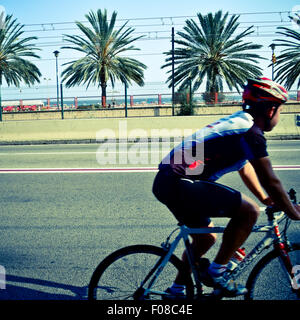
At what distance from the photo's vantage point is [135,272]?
2.64 meters

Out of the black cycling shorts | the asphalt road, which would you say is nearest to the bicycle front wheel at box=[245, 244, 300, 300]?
the black cycling shorts

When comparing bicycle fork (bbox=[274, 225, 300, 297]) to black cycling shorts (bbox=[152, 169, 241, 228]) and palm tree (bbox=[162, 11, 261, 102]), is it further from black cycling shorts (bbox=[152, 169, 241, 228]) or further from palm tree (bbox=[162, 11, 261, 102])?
palm tree (bbox=[162, 11, 261, 102])

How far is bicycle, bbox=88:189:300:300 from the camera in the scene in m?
2.54

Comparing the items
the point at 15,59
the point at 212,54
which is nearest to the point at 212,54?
the point at 212,54

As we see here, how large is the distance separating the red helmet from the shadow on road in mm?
2042

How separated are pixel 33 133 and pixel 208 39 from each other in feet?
67.2

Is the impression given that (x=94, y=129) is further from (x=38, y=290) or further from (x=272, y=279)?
(x=272, y=279)

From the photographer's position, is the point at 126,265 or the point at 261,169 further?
the point at 126,265

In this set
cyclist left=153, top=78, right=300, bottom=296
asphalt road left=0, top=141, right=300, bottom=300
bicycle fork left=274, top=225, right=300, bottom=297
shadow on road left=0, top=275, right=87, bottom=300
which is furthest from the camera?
Result: asphalt road left=0, top=141, right=300, bottom=300

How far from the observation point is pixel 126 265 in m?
2.63

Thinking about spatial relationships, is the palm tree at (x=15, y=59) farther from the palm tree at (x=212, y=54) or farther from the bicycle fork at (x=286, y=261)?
the bicycle fork at (x=286, y=261)

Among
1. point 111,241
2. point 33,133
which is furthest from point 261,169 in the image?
point 33,133
